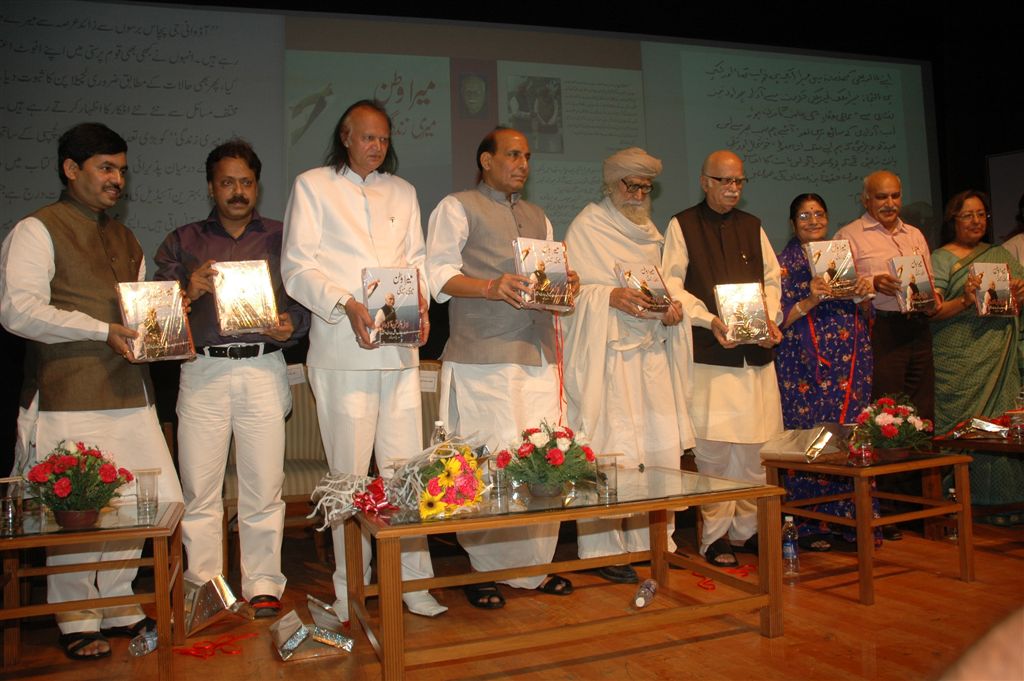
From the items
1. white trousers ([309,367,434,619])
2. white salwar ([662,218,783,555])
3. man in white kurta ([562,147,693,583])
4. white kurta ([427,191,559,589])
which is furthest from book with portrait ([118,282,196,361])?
white salwar ([662,218,783,555])

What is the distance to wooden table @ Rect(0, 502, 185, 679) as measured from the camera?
8.59 feet

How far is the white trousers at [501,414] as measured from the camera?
3627 mm

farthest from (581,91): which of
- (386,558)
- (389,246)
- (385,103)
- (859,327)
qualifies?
(386,558)

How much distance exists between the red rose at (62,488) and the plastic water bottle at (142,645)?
0.71 meters

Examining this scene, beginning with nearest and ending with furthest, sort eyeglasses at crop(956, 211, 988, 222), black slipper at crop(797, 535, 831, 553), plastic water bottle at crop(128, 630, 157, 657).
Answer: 1. plastic water bottle at crop(128, 630, 157, 657)
2. black slipper at crop(797, 535, 831, 553)
3. eyeglasses at crop(956, 211, 988, 222)

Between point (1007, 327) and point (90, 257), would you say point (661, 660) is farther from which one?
point (1007, 327)

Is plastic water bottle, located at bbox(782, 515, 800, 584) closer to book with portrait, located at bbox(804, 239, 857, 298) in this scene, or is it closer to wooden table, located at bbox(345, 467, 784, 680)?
wooden table, located at bbox(345, 467, 784, 680)

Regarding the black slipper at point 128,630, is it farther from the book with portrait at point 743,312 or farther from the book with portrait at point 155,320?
the book with portrait at point 743,312

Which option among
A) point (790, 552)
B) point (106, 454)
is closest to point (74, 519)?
point (106, 454)

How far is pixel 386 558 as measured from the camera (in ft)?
8.17

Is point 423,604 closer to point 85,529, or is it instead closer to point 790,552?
point 85,529

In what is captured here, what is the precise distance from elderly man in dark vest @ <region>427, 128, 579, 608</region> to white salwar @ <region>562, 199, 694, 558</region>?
30 centimetres

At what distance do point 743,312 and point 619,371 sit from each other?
637mm

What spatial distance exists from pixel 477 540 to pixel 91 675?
1.53 meters
